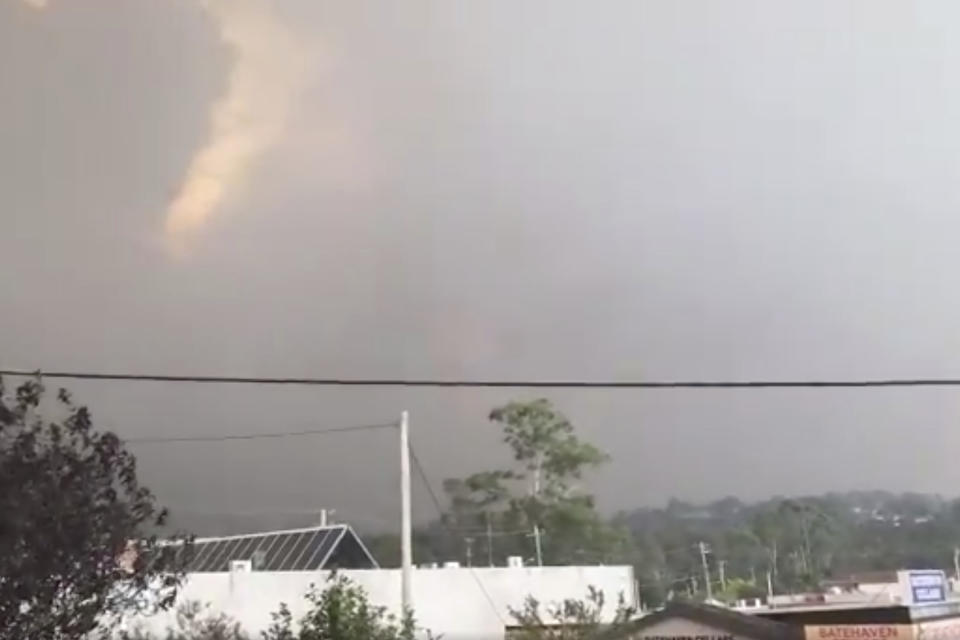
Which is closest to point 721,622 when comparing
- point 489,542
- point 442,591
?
point 489,542

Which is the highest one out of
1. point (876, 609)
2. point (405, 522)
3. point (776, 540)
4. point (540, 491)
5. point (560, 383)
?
point (560, 383)

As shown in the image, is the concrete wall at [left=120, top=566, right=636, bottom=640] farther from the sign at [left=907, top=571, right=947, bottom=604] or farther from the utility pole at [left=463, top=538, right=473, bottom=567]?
the sign at [left=907, top=571, right=947, bottom=604]

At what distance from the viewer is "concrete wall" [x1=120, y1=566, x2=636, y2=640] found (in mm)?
6113

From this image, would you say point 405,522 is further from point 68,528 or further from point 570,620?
point 68,528

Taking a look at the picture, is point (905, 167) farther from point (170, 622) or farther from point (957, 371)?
point (170, 622)

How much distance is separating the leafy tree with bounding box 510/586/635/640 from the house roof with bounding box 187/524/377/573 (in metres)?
1.13

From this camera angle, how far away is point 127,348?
6.80 metres

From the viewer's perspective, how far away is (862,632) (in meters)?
5.47

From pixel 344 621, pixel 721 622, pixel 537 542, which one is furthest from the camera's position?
pixel 537 542

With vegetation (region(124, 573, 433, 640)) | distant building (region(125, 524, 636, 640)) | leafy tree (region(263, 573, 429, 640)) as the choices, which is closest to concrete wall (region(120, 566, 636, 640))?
distant building (region(125, 524, 636, 640))

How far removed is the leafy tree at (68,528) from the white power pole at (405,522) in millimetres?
1989

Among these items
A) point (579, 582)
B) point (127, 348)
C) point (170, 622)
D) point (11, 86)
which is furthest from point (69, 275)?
point (579, 582)

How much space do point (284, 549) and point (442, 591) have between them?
1003 millimetres

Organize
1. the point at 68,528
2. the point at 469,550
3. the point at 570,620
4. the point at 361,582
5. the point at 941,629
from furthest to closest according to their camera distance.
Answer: the point at 469,550, the point at 361,582, the point at 941,629, the point at 570,620, the point at 68,528
